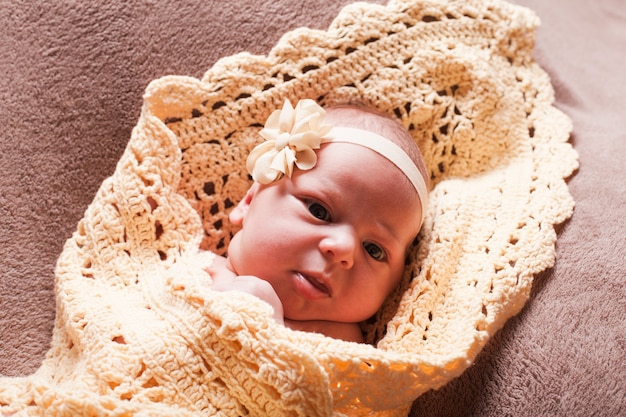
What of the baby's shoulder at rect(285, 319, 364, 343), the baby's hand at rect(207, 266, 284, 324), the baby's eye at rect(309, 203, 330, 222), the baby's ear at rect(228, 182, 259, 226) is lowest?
the baby's shoulder at rect(285, 319, 364, 343)

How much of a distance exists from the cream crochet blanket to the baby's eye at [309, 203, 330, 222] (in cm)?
21

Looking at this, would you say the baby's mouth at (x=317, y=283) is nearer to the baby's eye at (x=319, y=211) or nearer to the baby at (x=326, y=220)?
the baby at (x=326, y=220)

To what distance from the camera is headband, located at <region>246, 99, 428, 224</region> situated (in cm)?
115

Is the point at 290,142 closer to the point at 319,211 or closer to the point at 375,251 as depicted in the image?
the point at 319,211

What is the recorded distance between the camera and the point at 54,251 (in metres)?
1.24

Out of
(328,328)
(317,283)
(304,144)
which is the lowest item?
(328,328)

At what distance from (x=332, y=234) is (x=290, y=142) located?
0.63 ft

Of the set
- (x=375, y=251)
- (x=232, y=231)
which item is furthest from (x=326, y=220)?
(x=232, y=231)

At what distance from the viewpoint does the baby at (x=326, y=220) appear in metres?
→ 1.08

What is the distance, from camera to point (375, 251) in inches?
46.1

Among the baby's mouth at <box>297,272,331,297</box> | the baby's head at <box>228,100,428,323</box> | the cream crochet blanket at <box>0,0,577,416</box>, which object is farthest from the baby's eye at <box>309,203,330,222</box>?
the cream crochet blanket at <box>0,0,577,416</box>

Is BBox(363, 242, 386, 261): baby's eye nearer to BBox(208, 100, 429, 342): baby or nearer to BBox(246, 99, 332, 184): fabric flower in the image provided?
BBox(208, 100, 429, 342): baby

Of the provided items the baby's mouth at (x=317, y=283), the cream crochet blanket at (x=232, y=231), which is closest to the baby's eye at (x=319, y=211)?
the baby's mouth at (x=317, y=283)

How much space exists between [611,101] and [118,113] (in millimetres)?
1161
